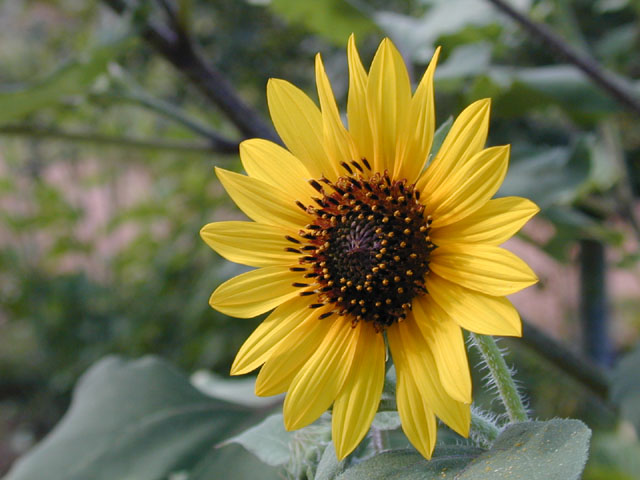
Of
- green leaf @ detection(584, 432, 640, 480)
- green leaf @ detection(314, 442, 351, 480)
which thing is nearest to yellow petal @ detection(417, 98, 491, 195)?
green leaf @ detection(314, 442, 351, 480)

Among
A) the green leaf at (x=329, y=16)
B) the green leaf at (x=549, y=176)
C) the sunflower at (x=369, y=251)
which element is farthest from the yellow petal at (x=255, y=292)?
the green leaf at (x=329, y=16)

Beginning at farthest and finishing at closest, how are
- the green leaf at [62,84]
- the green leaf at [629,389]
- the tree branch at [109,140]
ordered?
the tree branch at [109,140]
the green leaf at [62,84]
the green leaf at [629,389]

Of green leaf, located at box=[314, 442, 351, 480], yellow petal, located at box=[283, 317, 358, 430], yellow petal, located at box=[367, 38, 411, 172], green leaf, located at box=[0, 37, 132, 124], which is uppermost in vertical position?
green leaf, located at box=[0, 37, 132, 124]

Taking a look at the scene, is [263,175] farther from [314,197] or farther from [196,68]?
[196,68]

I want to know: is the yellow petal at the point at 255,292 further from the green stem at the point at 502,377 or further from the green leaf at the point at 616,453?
the green leaf at the point at 616,453

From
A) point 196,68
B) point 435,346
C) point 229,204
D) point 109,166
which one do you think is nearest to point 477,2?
point 196,68

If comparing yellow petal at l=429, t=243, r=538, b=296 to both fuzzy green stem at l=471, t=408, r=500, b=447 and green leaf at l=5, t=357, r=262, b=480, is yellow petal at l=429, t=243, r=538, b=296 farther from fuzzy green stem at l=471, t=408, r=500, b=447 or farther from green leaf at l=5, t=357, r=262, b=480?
green leaf at l=5, t=357, r=262, b=480
